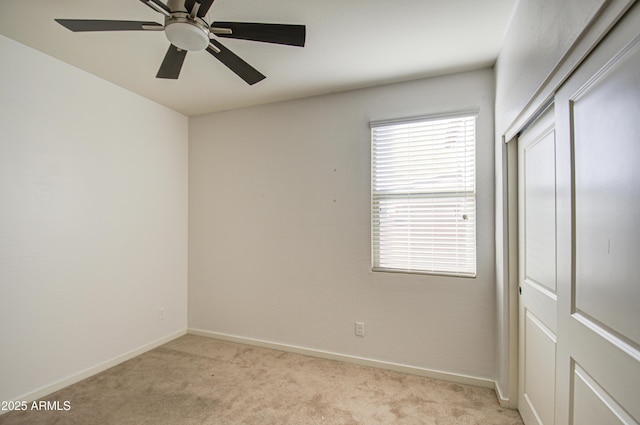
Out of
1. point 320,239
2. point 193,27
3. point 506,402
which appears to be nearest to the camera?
point 193,27

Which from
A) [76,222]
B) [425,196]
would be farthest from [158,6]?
[425,196]

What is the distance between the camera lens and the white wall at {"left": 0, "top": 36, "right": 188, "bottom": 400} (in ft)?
6.72

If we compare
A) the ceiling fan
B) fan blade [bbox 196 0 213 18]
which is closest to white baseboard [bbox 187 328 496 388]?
the ceiling fan

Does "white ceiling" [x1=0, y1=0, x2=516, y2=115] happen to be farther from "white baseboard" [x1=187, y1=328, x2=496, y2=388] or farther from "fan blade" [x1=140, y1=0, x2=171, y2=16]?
"white baseboard" [x1=187, y1=328, x2=496, y2=388]

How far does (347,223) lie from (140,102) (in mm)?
2403

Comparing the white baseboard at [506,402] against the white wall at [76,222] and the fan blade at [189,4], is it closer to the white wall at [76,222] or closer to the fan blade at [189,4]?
the fan blade at [189,4]

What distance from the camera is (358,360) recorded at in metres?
2.67

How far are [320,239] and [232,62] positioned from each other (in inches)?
67.7

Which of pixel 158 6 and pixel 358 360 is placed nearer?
pixel 158 6

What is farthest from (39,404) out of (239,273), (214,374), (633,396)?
(633,396)

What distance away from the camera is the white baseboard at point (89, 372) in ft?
6.93

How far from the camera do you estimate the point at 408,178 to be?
255cm

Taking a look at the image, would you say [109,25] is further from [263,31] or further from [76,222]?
[76,222]

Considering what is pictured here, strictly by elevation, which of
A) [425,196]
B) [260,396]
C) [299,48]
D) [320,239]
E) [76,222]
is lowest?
[260,396]
